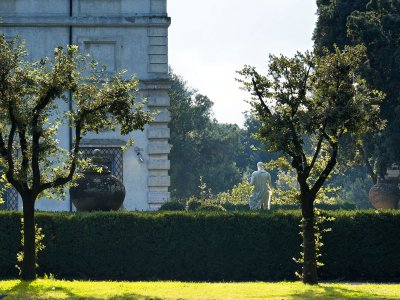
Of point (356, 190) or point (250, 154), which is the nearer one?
point (356, 190)

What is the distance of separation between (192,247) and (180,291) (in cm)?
584

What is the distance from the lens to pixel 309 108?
2348 cm

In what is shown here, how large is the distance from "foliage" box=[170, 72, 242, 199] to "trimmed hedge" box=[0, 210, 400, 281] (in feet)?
160

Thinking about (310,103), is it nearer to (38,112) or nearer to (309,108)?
(309,108)

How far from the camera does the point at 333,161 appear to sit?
78.3ft

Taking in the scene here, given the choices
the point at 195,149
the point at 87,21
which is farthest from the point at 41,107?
the point at 195,149

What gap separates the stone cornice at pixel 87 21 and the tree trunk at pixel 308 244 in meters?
17.6

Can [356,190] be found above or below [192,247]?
above

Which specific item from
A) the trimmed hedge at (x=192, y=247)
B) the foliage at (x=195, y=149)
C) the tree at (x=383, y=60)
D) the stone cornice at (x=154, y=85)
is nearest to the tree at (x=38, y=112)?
the trimmed hedge at (x=192, y=247)

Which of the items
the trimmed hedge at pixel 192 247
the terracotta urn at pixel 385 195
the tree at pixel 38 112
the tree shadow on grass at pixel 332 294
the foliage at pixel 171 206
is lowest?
the tree shadow on grass at pixel 332 294

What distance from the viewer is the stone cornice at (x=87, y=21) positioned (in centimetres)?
4038

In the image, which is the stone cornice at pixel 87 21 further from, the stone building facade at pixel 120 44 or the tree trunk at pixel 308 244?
the tree trunk at pixel 308 244

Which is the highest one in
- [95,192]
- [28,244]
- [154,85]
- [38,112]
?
[154,85]

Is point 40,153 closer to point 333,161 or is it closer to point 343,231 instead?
point 333,161
